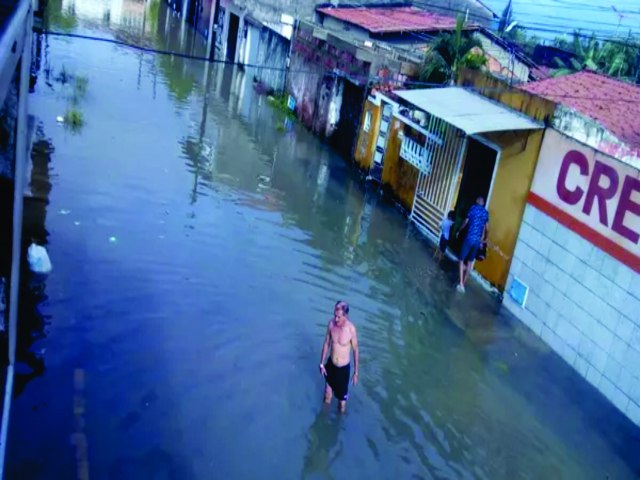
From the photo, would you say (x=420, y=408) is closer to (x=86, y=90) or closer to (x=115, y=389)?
(x=115, y=389)

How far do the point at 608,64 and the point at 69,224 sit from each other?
15147mm

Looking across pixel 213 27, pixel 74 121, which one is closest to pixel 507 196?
pixel 74 121

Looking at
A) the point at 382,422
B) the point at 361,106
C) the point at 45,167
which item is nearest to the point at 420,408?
the point at 382,422

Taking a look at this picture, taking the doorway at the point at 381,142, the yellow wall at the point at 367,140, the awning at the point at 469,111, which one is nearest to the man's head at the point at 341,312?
the awning at the point at 469,111

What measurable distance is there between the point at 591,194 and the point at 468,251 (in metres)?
2.60

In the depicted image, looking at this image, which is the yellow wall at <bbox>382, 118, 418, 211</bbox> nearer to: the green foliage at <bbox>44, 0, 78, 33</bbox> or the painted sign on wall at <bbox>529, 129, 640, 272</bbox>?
the painted sign on wall at <bbox>529, 129, 640, 272</bbox>

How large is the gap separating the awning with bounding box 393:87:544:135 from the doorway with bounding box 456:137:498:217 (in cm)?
77

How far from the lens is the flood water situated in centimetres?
722

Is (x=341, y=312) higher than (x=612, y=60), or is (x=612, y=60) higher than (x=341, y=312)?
(x=612, y=60)

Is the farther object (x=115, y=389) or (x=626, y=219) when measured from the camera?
(x=626, y=219)

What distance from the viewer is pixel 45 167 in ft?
46.4

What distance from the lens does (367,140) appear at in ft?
58.2

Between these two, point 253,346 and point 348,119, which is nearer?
point 253,346

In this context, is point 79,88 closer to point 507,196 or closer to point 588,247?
point 507,196
